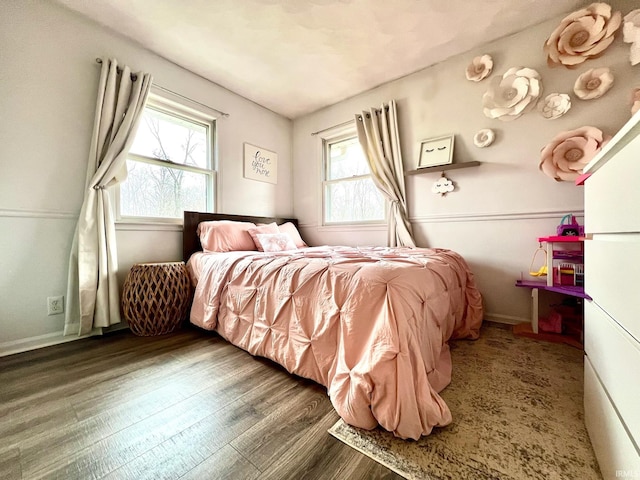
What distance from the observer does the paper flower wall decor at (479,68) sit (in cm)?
223

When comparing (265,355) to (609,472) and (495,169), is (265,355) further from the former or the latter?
(495,169)

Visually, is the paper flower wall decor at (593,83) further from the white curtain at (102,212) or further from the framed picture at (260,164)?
the white curtain at (102,212)

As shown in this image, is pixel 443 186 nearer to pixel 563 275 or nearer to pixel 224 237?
pixel 563 275

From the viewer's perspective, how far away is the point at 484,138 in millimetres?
2289

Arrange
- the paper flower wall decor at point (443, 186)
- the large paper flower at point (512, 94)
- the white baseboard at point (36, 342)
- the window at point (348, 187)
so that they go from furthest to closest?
the window at point (348, 187), the paper flower wall decor at point (443, 186), the large paper flower at point (512, 94), the white baseboard at point (36, 342)

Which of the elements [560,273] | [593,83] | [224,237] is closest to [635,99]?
[593,83]

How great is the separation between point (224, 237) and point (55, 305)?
129cm

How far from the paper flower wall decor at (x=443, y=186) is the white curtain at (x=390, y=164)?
320 millimetres

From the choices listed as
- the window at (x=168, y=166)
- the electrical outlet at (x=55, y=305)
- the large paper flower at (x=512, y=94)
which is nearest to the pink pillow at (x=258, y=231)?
the window at (x=168, y=166)

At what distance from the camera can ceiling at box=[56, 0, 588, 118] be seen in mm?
1868

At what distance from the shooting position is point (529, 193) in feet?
6.97

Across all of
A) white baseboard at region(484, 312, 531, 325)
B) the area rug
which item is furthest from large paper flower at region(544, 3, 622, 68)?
the area rug

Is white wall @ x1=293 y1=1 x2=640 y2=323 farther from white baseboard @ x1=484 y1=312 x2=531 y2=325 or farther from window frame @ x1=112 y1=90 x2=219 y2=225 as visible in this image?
window frame @ x1=112 y1=90 x2=219 y2=225

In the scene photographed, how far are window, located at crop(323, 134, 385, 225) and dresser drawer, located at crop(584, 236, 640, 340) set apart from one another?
2.14 metres
